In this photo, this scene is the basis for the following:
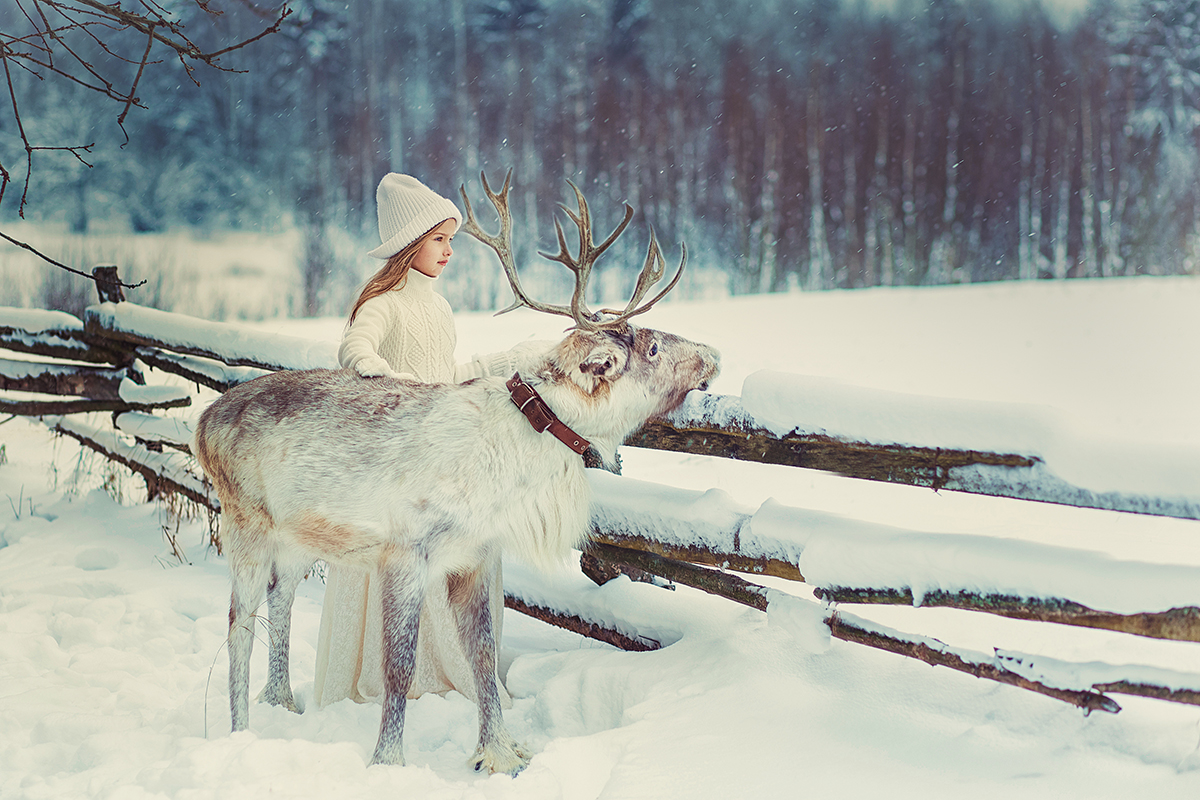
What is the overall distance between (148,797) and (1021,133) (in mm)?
10845

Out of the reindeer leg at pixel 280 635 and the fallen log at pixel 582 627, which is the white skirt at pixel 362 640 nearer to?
the reindeer leg at pixel 280 635

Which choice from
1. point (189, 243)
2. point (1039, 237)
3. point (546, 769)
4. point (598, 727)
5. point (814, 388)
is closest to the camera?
point (546, 769)

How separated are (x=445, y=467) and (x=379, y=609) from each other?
76cm

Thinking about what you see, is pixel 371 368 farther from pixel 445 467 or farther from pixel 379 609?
pixel 379 609

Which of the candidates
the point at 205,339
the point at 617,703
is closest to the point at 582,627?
the point at 617,703

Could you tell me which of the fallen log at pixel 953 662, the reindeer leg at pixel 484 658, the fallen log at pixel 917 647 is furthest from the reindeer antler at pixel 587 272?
the fallen log at pixel 953 662

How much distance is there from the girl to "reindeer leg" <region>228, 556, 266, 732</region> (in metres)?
0.24

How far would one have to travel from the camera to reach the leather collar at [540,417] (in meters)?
2.42

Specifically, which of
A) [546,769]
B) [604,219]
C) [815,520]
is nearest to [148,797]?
[546,769]

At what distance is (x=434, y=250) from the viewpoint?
2879 mm

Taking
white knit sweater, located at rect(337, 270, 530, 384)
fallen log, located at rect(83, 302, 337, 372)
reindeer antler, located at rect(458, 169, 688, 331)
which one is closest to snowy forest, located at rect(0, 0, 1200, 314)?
fallen log, located at rect(83, 302, 337, 372)

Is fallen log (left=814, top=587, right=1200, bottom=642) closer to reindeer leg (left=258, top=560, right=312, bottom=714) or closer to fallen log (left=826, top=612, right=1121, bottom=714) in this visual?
fallen log (left=826, top=612, right=1121, bottom=714)

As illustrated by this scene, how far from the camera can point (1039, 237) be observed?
32.9 ft

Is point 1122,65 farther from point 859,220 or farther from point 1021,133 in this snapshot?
point 859,220
